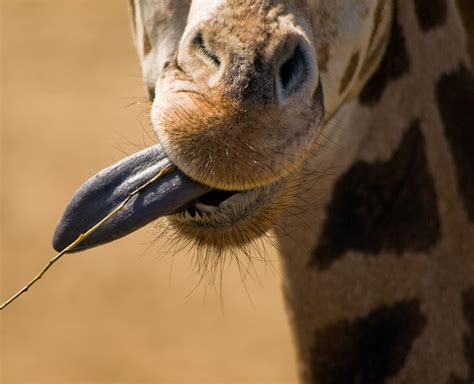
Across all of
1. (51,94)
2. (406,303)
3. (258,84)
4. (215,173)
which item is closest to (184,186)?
(215,173)

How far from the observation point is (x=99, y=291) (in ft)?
20.8

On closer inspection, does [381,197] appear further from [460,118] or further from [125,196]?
[125,196]

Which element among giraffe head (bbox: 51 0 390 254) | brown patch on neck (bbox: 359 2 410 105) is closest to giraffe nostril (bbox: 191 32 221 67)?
giraffe head (bbox: 51 0 390 254)

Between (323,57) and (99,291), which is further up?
(323,57)

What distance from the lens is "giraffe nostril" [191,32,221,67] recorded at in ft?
6.69

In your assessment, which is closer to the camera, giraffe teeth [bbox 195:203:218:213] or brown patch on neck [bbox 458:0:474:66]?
giraffe teeth [bbox 195:203:218:213]

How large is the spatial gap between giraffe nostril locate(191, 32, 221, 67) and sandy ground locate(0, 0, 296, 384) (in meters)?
2.38

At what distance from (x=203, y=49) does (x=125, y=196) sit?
1.06ft

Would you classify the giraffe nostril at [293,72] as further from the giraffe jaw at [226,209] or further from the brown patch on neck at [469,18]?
the brown patch on neck at [469,18]

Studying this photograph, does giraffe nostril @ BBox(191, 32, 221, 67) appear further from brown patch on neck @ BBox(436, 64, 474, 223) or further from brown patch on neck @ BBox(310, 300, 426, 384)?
brown patch on neck @ BBox(310, 300, 426, 384)

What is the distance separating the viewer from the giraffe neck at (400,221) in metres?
2.52

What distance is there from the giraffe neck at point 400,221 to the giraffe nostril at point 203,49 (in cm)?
54

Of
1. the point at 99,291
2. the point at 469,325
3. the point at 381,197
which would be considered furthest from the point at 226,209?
the point at 99,291

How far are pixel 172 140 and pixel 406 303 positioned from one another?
2.77 ft
